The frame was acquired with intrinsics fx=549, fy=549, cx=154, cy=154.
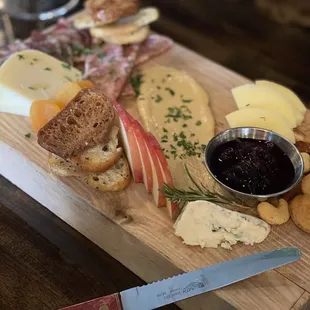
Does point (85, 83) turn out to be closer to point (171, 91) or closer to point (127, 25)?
point (171, 91)

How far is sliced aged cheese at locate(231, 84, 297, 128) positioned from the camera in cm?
237

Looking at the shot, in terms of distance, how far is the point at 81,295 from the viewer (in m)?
1.99

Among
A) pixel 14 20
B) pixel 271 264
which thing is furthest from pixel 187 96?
pixel 14 20

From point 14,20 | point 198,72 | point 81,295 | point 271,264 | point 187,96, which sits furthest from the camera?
point 14,20

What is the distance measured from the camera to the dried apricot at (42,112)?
221 centimetres

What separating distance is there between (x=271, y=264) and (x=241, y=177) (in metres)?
0.34

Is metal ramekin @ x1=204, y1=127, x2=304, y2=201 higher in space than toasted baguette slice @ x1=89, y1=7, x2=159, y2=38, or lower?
lower

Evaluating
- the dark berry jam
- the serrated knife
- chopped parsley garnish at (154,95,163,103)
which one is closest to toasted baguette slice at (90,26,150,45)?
chopped parsley garnish at (154,95,163,103)

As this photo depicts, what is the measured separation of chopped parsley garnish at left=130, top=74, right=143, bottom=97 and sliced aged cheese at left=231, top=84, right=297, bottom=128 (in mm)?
486

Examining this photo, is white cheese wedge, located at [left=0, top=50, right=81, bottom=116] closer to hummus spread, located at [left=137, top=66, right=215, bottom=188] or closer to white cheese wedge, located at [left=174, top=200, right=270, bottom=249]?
hummus spread, located at [left=137, top=66, right=215, bottom=188]

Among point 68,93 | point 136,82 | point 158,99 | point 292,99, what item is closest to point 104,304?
point 68,93

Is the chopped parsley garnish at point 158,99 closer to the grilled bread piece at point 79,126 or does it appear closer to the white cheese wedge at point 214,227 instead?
the grilled bread piece at point 79,126

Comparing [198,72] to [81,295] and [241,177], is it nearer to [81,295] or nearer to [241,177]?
[241,177]

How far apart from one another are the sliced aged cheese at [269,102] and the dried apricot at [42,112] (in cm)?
84
